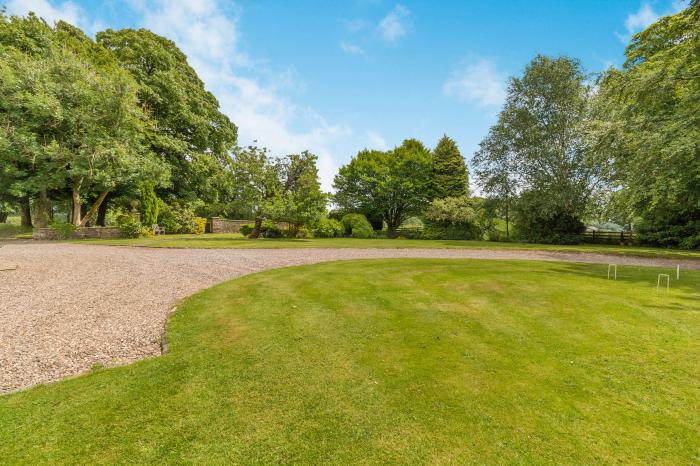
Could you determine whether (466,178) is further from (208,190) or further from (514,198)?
(208,190)

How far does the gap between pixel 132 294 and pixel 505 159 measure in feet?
91.2

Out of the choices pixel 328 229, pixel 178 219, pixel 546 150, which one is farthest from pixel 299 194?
pixel 546 150

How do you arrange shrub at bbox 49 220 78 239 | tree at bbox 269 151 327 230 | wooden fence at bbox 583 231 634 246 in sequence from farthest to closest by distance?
1. wooden fence at bbox 583 231 634 246
2. tree at bbox 269 151 327 230
3. shrub at bbox 49 220 78 239

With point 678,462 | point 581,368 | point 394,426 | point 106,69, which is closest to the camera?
point 678,462

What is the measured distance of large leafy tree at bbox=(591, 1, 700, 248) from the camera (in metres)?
12.2

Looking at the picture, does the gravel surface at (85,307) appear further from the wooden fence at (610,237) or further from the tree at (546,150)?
the wooden fence at (610,237)

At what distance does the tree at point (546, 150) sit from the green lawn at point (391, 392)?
68.5ft

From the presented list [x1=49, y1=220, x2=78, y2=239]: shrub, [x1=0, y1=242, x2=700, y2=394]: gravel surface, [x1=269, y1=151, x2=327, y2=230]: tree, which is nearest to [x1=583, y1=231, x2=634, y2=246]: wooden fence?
[x1=269, y1=151, x2=327, y2=230]: tree

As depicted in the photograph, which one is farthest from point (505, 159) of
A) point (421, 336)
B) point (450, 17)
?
point (421, 336)

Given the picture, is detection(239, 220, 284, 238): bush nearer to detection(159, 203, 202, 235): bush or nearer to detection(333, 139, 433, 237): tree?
detection(159, 203, 202, 235): bush

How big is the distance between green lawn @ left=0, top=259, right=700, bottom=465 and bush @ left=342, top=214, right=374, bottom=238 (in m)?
23.3

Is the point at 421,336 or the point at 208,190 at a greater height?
the point at 208,190

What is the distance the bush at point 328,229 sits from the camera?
2623 centimetres

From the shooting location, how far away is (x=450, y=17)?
37.2ft
